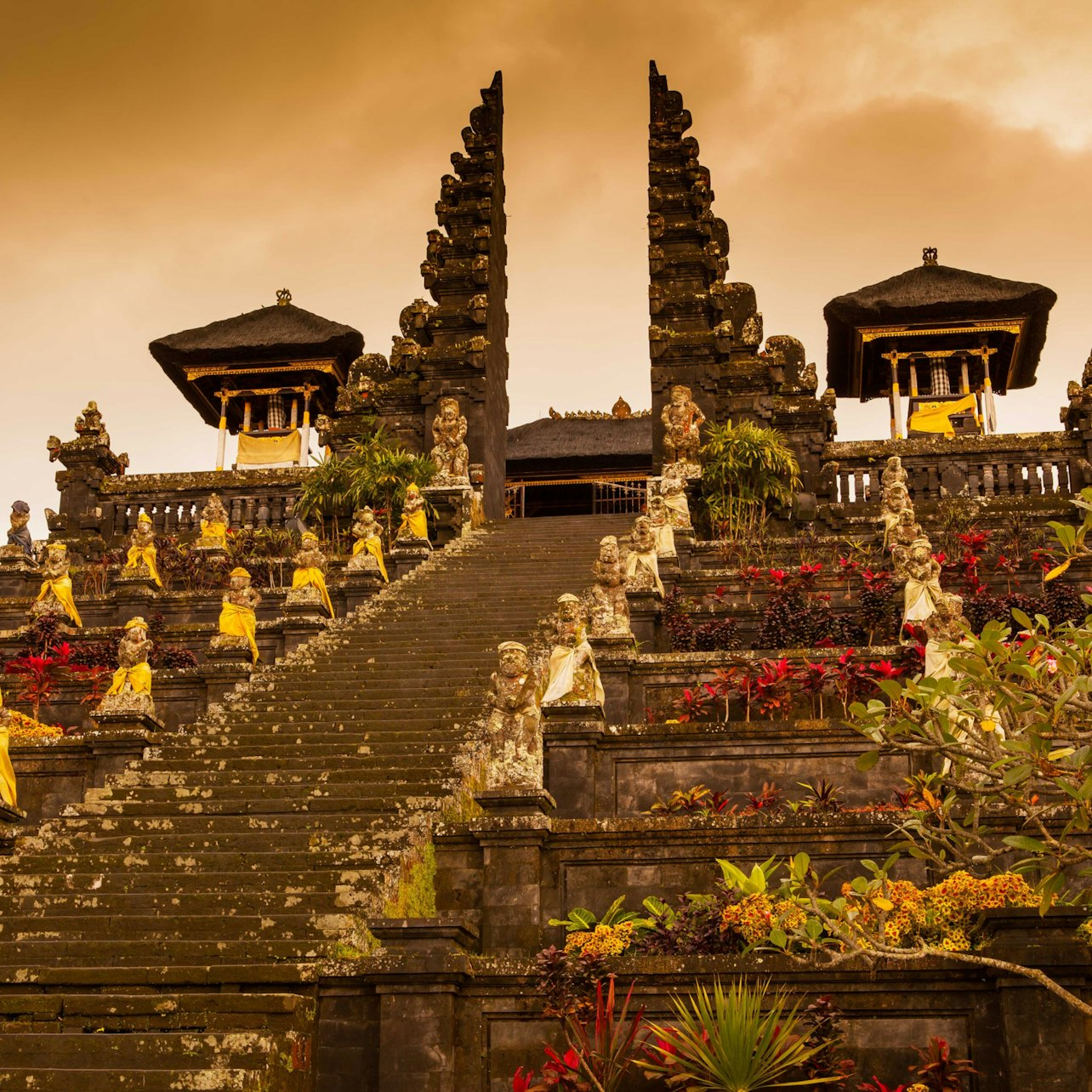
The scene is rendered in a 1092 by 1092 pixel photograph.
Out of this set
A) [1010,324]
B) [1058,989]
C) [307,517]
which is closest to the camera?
[1058,989]

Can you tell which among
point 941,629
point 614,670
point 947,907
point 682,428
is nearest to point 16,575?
point 682,428

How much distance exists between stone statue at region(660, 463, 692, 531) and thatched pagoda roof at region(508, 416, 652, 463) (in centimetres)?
1175

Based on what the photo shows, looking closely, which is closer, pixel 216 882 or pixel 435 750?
pixel 216 882

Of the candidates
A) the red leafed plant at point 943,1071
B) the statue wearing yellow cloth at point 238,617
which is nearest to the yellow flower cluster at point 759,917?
the red leafed plant at point 943,1071

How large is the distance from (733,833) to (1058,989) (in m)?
3.25

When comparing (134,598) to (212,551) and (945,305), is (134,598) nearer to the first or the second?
(212,551)

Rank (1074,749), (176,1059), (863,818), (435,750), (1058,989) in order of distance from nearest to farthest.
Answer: (1074,749), (1058,989), (176,1059), (863,818), (435,750)

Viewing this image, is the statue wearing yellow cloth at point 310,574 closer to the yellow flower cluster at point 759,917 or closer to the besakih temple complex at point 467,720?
the besakih temple complex at point 467,720

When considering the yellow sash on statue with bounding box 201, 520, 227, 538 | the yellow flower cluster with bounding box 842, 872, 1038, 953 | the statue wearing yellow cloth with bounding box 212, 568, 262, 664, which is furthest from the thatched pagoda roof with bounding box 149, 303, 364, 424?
the yellow flower cluster with bounding box 842, 872, 1038, 953

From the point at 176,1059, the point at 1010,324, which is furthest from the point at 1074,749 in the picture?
the point at 1010,324

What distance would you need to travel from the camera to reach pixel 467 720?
1537 cm

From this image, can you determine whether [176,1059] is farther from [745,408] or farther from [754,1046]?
[745,408]

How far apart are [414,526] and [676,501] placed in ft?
12.2

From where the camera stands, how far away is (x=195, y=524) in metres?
27.2
